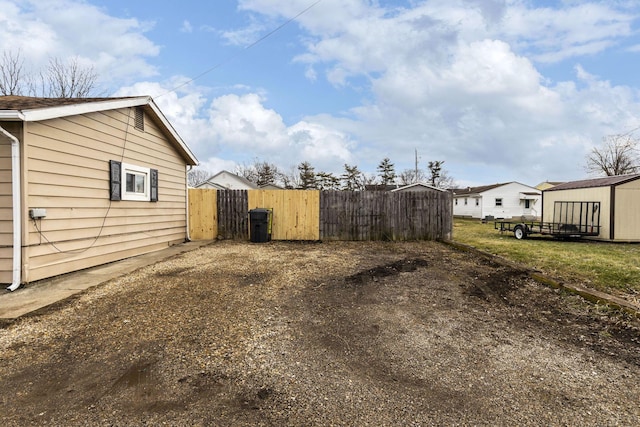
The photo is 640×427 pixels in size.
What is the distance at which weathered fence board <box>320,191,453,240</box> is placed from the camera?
10.6 m

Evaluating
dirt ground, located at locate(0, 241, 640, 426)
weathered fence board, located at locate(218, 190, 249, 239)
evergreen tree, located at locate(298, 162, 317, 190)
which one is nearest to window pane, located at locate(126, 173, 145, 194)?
weathered fence board, located at locate(218, 190, 249, 239)

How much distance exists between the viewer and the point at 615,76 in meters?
11.4

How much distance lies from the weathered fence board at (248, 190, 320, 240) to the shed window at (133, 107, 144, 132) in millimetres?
3735

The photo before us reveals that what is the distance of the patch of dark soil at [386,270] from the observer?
5.46 metres

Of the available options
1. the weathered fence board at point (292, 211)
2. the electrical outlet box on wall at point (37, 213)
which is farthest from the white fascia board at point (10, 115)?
the weathered fence board at point (292, 211)

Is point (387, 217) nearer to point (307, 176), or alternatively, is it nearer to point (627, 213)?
point (627, 213)

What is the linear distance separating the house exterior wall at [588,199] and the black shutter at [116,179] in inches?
610

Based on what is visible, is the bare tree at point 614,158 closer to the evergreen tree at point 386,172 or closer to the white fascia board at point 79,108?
the evergreen tree at point 386,172

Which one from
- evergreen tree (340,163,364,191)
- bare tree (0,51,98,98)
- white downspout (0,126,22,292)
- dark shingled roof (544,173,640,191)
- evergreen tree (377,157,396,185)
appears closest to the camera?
white downspout (0,126,22,292)

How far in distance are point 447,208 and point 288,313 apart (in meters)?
8.44

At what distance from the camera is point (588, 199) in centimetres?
1188

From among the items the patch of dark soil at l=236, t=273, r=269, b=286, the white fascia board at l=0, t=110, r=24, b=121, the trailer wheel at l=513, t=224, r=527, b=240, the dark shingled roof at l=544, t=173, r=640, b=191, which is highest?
the white fascia board at l=0, t=110, r=24, b=121

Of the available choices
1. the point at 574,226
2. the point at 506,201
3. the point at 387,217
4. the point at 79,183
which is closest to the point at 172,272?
the point at 79,183

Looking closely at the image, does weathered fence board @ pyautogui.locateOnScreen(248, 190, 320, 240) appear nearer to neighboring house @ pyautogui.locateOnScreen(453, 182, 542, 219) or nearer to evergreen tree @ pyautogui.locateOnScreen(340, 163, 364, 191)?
neighboring house @ pyautogui.locateOnScreen(453, 182, 542, 219)
